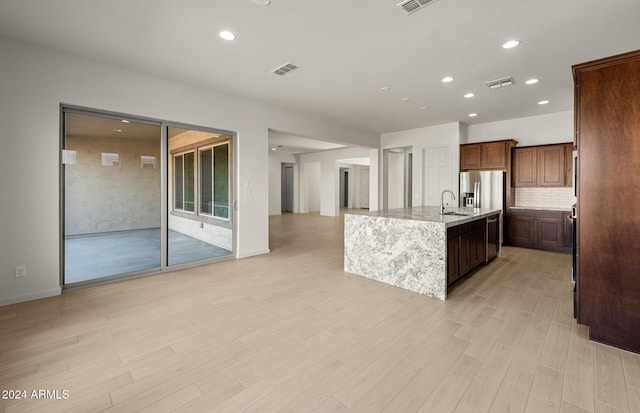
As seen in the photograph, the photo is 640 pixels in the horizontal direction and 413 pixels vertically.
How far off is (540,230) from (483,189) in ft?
4.55

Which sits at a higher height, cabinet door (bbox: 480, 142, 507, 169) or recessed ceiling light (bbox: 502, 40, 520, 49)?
recessed ceiling light (bbox: 502, 40, 520, 49)

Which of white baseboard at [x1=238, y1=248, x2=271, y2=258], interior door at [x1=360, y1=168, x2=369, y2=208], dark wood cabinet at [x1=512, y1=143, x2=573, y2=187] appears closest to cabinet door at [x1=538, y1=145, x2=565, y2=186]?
dark wood cabinet at [x1=512, y1=143, x2=573, y2=187]

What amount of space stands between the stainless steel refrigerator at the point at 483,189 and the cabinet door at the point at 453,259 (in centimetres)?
302

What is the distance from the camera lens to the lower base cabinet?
11.6ft

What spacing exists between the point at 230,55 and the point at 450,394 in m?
4.05

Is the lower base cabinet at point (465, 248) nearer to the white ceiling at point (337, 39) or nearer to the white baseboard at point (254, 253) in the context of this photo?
the white ceiling at point (337, 39)

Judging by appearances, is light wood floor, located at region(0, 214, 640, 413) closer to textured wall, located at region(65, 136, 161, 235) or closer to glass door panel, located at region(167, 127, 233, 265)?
textured wall, located at region(65, 136, 161, 235)

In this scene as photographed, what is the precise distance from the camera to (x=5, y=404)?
1733 millimetres

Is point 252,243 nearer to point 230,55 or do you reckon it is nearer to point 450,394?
point 230,55

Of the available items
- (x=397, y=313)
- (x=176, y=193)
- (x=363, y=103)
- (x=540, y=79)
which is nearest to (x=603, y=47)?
(x=540, y=79)

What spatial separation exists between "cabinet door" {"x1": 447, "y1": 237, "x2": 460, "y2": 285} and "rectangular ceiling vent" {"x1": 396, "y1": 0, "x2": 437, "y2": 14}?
2440 millimetres

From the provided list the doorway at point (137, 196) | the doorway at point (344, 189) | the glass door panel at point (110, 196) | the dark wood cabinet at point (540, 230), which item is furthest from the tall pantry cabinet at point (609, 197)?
the doorway at point (344, 189)

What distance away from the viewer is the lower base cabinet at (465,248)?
139 inches

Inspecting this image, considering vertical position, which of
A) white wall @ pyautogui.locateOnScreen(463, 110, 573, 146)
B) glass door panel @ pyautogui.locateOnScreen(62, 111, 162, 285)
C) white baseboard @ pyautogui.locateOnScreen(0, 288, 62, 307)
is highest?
white wall @ pyautogui.locateOnScreen(463, 110, 573, 146)
